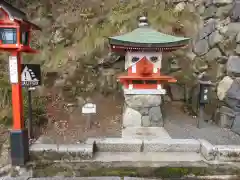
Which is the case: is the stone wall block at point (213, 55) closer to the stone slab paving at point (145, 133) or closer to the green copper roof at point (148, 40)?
the green copper roof at point (148, 40)

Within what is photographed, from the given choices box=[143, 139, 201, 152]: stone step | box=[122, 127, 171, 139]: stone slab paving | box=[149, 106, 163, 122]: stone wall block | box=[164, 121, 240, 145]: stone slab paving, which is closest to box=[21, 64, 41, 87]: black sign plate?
box=[122, 127, 171, 139]: stone slab paving

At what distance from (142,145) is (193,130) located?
2212 mm

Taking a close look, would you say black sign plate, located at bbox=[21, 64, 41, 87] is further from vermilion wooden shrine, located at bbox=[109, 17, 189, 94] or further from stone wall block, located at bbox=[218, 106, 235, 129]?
stone wall block, located at bbox=[218, 106, 235, 129]

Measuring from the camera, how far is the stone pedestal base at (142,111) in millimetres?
7027

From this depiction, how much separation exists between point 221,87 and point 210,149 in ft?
12.4

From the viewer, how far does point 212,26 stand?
937 cm

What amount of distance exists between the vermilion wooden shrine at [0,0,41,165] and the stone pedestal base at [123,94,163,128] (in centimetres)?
338

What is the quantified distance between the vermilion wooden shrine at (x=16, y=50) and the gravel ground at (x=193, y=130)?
13.0ft

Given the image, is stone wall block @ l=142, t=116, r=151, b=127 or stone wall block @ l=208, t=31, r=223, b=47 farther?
stone wall block @ l=208, t=31, r=223, b=47

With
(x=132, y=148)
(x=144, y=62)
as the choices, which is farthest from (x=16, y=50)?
(x=144, y=62)

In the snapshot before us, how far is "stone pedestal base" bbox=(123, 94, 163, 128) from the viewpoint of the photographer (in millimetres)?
7027

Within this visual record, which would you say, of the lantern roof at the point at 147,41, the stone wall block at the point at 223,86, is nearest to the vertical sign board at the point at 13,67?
the lantern roof at the point at 147,41

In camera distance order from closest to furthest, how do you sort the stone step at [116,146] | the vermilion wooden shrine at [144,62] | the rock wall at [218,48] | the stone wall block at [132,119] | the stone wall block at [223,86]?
the stone step at [116,146], the vermilion wooden shrine at [144,62], the stone wall block at [132,119], the rock wall at [218,48], the stone wall block at [223,86]

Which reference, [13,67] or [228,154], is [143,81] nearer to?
[228,154]
